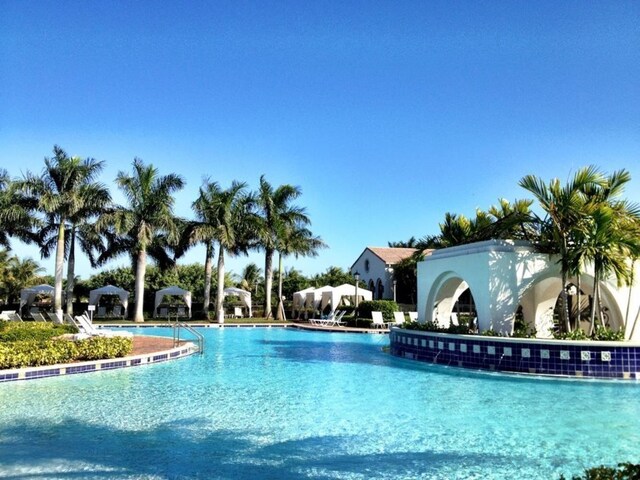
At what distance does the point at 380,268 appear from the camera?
147 ft

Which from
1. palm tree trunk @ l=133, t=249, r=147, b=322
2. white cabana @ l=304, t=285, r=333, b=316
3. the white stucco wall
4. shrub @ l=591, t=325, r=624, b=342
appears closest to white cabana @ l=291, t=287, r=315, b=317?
white cabana @ l=304, t=285, r=333, b=316

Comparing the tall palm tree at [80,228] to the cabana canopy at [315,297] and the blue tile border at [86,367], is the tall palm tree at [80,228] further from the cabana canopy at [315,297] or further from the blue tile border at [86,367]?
the blue tile border at [86,367]

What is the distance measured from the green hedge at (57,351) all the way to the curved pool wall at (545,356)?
28.4 ft

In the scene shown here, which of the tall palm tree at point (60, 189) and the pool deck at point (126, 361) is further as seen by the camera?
the tall palm tree at point (60, 189)

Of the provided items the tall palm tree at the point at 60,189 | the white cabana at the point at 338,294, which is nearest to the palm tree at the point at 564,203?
the white cabana at the point at 338,294

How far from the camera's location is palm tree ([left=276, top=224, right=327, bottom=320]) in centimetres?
3592

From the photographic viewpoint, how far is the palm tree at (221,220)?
3294 centimetres

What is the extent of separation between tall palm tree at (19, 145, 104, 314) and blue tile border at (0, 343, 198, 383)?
1734 centimetres

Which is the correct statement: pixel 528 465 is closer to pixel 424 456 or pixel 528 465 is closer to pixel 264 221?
pixel 424 456

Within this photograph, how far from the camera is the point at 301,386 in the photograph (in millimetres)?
10969

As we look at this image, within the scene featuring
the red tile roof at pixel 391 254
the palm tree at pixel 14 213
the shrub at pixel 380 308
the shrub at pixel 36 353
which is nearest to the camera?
the shrub at pixel 36 353

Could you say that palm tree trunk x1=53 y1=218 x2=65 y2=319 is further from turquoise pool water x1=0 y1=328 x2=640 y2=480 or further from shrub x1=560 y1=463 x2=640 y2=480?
shrub x1=560 y1=463 x2=640 y2=480

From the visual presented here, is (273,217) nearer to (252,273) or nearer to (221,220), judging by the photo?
(221,220)

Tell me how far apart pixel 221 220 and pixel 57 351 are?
20975mm
